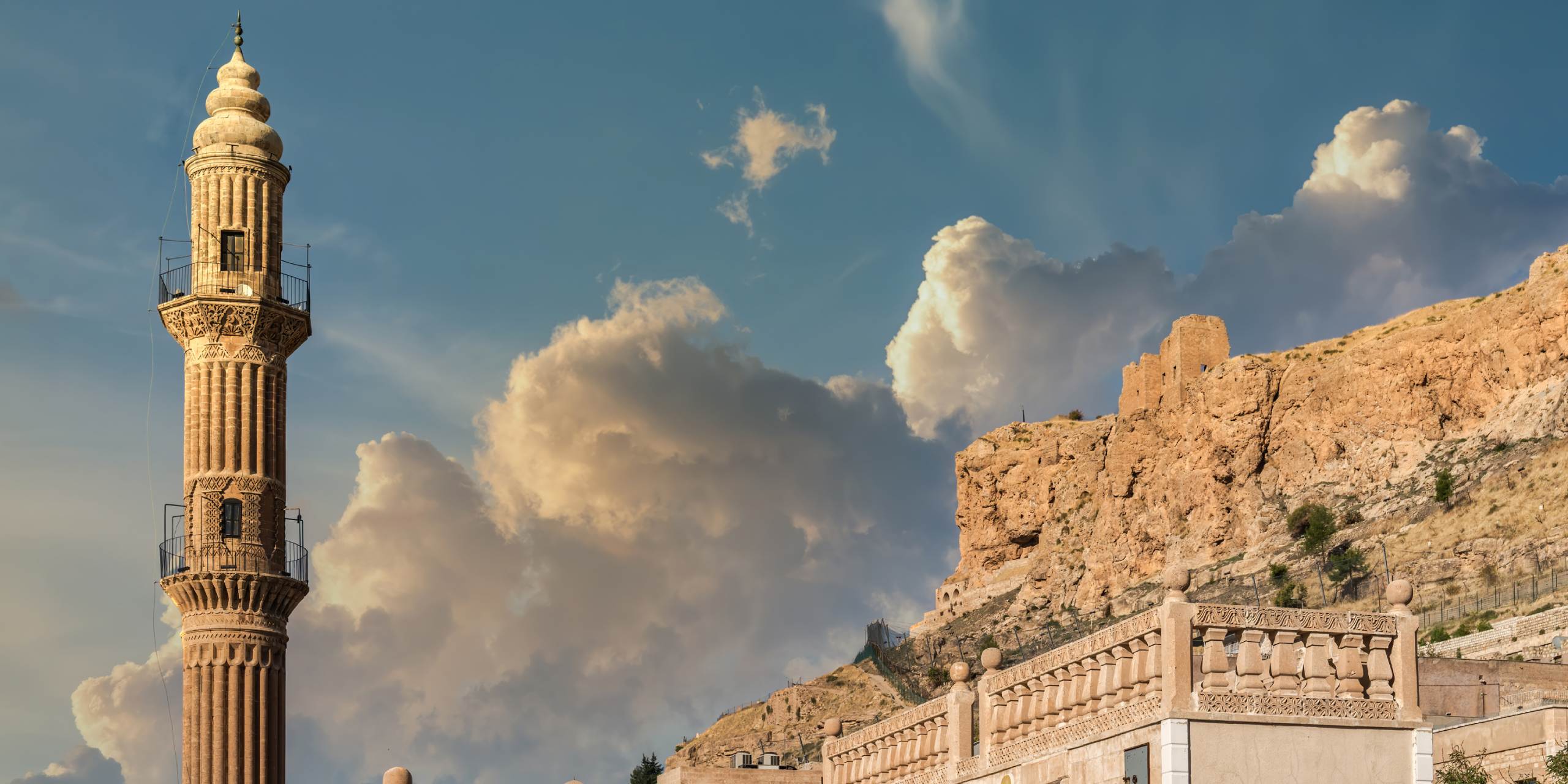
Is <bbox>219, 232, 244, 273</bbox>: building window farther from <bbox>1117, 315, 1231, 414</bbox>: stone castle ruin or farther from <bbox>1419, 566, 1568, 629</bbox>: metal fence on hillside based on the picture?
<bbox>1117, 315, 1231, 414</bbox>: stone castle ruin

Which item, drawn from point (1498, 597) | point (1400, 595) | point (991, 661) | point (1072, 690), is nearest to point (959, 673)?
point (991, 661)

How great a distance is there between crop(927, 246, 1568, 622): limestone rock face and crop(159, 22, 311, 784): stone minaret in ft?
233

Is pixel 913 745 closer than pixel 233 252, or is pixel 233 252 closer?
pixel 913 745

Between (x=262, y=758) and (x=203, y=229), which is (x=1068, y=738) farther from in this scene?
(x=203, y=229)

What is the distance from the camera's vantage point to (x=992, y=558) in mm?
157625

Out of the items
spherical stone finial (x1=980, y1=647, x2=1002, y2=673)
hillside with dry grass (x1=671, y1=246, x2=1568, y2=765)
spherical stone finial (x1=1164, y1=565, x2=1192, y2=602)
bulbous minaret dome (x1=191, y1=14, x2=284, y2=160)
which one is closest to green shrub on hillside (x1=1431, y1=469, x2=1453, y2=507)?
hillside with dry grass (x1=671, y1=246, x2=1568, y2=765)

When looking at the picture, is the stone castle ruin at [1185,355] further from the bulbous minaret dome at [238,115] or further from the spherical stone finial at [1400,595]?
the spherical stone finial at [1400,595]

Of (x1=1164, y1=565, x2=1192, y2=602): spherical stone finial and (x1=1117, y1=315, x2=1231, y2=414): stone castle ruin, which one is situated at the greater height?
(x1=1117, y1=315, x2=1231, y2=414): stone castle ruin

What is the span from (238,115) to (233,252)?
319 centimetres

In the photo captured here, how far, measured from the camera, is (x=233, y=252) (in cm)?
4428

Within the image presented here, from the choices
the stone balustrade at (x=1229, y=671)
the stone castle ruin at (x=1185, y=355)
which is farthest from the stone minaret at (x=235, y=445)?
the stone castle ruin at (x=1185, y=355)

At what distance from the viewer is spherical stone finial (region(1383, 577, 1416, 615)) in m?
16.4

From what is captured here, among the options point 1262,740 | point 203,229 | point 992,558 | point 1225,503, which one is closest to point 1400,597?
point 1262,740

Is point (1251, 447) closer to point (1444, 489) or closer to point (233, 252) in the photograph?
point (1444, 489)
